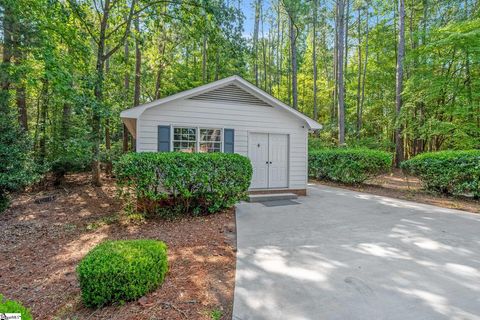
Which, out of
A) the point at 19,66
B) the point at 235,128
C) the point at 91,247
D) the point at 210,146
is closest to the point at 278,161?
the point at 235,128

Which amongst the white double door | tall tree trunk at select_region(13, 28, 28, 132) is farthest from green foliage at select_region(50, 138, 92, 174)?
the white double door

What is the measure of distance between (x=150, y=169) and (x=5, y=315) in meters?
4.15

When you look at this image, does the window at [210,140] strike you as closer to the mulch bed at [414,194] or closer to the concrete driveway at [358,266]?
the concrete driveway at [358,266]

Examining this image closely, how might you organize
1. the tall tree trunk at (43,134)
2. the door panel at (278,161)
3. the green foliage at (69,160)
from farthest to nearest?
the tall tree trunk at (43,134) → the door panel at (278,161) → the green foliage at (69,160)

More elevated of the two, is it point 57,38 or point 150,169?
point 57,38

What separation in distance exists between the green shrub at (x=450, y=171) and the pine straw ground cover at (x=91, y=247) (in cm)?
678

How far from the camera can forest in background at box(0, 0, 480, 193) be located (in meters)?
7.71

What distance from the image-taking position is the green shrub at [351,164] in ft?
31.9

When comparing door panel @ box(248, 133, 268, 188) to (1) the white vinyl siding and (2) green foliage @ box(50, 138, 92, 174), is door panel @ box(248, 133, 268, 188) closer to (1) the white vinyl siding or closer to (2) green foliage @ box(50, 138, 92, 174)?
(1) the white vinyl siding

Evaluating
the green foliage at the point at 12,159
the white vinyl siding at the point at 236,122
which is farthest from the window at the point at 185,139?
the green foliage at the point at 12,159

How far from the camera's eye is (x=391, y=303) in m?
2.54

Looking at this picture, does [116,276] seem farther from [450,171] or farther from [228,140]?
[450,171]

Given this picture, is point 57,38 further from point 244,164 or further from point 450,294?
point 450,294

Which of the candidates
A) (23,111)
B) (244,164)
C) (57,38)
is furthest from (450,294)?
(23,111)
